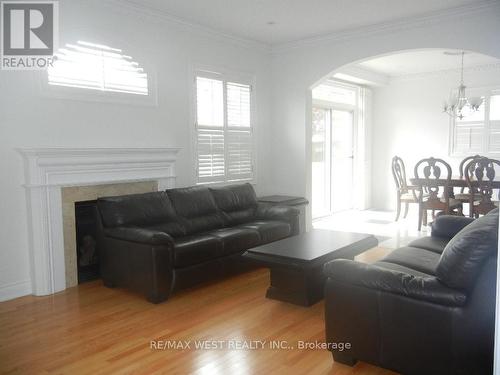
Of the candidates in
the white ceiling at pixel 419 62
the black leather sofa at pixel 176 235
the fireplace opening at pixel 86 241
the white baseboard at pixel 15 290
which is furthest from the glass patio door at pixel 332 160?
the white baseboard at pixel 15 290

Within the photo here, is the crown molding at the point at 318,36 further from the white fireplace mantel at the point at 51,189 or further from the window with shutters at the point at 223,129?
the white fireplace mantel at the point at 51,189

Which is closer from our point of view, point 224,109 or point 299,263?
point 299,263

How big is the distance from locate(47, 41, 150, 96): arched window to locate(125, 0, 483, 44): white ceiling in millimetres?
642

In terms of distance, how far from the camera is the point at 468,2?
445 centimetres

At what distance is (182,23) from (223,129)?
140cm

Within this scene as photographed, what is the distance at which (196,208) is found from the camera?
4.62 metres

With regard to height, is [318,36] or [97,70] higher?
[318,36]

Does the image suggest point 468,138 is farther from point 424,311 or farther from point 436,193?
point 424,311

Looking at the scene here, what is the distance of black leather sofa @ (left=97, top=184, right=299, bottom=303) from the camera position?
141 inches

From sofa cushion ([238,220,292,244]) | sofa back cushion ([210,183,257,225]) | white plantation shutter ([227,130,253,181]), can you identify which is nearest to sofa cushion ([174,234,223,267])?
sofa cushion ([238,220,292,244])

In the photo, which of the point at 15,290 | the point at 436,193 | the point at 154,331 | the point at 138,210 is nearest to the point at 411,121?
the point at 436,193

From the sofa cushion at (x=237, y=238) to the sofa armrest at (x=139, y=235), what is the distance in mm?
650

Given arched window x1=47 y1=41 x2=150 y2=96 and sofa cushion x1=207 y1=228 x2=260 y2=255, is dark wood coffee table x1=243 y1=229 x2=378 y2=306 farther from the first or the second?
arched window x1=47 y1=41 x2=150 y2=96

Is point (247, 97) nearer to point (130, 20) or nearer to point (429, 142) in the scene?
point (130, 20)
